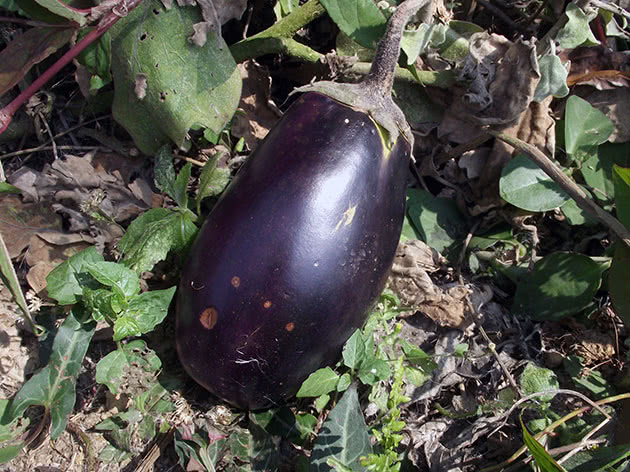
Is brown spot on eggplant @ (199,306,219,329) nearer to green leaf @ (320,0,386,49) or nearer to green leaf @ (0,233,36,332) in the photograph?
green leaf @ (0,233,36,332)

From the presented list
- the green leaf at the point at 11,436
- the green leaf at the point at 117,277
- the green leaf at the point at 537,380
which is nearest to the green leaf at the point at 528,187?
the green leaf at the point at 537,380

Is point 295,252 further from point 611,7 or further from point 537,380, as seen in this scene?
point 611,7

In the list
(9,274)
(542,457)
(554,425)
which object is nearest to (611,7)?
(554,425)

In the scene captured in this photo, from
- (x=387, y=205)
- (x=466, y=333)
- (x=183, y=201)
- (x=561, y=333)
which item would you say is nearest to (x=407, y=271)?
(x=466, y=333)

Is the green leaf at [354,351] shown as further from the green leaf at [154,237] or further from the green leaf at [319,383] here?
the green leaf at [154,237]

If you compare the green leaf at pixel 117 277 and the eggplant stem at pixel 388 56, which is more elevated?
the eggplant stem at pixel 388 56
